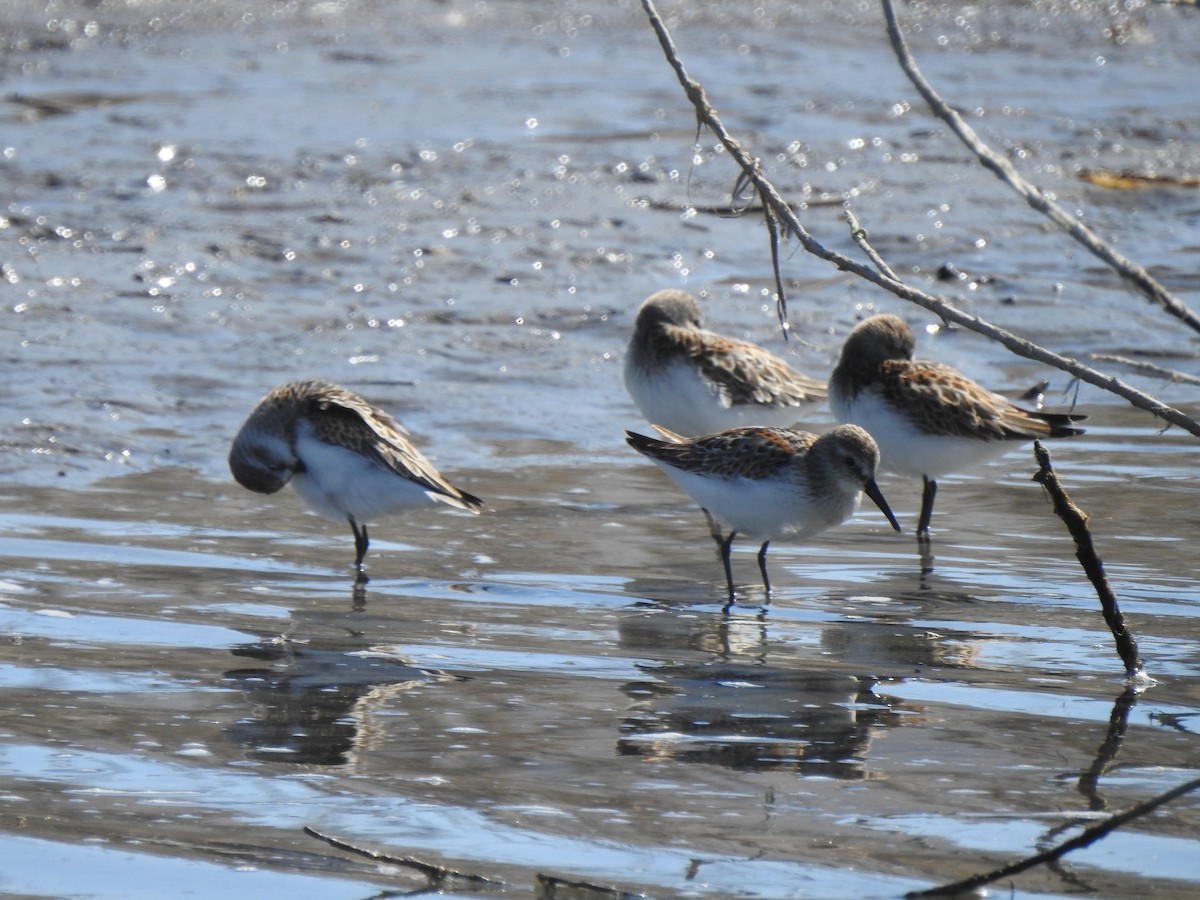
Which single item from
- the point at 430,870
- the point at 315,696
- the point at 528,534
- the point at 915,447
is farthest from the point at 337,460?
the point at 430,870

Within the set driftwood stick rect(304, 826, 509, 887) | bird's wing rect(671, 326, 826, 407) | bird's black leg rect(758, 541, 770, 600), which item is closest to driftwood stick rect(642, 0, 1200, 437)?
driftwood stick rect(304, 826, 509, 887)

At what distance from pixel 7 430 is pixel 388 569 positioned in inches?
99.1

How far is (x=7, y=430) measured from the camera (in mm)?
8852

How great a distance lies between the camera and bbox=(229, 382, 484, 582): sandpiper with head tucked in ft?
24.3

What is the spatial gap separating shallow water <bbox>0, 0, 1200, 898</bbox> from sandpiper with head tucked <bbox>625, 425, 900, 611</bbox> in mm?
294

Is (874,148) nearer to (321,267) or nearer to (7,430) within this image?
Result: (321,267)

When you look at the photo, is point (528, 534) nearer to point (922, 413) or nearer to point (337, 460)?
point (337, 460)

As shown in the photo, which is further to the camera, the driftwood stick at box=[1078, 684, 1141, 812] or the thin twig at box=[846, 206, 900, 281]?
the driftwood stick at box=[1078, 684, 1141, 812]

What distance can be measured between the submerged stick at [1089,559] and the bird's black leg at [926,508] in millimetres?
2014

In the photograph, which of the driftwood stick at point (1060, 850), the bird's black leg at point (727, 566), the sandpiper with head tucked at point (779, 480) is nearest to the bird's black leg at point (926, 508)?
the sandpiper with head tucked at point (779, 480)

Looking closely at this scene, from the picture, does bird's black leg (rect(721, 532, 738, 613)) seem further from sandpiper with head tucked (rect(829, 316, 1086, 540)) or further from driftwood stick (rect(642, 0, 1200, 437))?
driftwood stick (rect(642, 0, 1200, 437))

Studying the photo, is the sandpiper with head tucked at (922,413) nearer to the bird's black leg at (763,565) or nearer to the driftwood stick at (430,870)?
the bird's black leg at (763,565)

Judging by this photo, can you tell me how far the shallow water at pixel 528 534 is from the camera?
4727mm

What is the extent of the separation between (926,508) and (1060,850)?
379 cm
